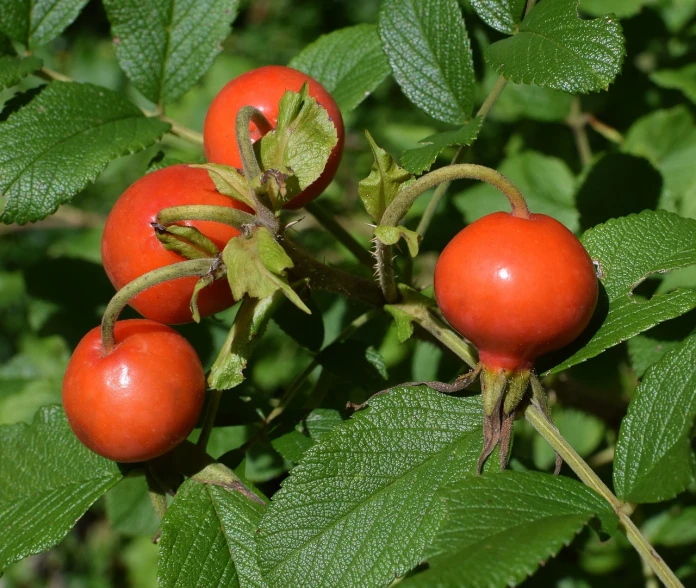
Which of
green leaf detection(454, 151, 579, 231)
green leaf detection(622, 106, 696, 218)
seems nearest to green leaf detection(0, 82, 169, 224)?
green leaf detection(454, 151, 579, 231)

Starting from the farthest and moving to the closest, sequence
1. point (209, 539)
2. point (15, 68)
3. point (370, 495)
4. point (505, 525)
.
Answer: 1. point (15, 68)
2. point (209, 539)
3. point (370, 495)
4. point (505, 525)

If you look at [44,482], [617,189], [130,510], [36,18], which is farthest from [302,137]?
[130,510]

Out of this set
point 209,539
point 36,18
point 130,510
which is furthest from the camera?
point 130,510

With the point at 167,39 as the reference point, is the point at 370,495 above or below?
below

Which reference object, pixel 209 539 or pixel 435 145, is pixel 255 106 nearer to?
pixel 435 145

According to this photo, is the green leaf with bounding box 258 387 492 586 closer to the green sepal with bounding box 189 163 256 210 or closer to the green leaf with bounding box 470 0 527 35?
the green sepal with bounding box 189 163 256 210

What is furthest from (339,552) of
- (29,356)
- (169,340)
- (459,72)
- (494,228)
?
(29,356)

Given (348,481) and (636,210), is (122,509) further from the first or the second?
(636,210)
